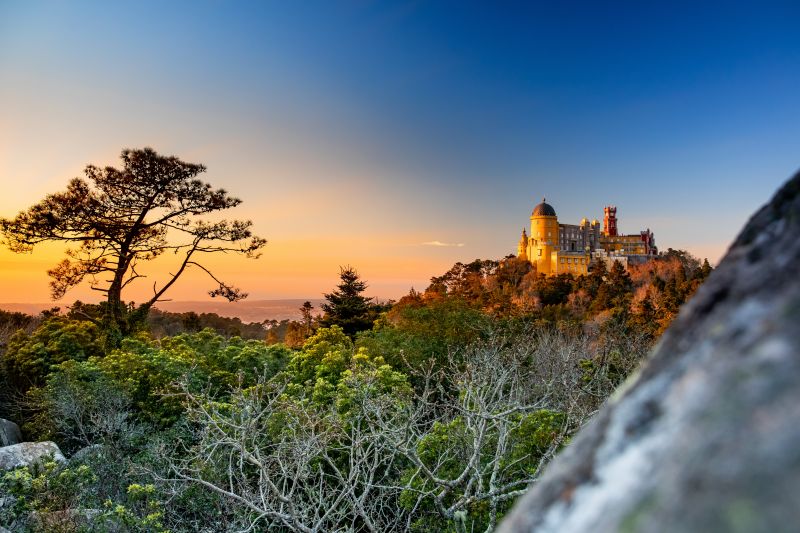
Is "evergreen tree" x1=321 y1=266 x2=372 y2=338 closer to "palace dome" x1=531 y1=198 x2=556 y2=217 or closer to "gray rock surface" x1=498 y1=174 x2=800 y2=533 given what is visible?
"gray rock surface" x1=498 y1=174 x2=800 y2=533

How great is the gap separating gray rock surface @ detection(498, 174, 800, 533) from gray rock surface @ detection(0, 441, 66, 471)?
894 cm

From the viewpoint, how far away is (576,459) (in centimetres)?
58

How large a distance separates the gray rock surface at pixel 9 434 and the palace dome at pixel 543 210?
51424mm

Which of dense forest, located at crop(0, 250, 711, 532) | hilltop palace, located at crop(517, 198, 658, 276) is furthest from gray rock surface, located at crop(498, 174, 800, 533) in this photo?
hilltop palace, located at crop(517, 198, 658, 276)

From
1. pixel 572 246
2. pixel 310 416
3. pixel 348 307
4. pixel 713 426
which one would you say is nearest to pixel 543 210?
pixel 572 246

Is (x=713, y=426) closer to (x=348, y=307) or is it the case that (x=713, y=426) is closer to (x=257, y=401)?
(x=257, y=401)

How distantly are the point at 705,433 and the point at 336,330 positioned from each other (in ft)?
49.3

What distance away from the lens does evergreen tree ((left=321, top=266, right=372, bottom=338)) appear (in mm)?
22297

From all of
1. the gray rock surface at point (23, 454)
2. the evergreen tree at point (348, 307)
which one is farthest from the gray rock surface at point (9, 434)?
the evergreen tree at point (348, 307)

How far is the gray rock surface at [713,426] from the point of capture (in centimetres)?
37

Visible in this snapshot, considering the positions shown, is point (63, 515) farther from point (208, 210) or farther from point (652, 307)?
point (652, 307)

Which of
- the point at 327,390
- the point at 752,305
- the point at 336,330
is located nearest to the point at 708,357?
the point at 752,305

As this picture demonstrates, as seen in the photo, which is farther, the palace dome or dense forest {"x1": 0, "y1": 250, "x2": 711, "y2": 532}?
the palace dome

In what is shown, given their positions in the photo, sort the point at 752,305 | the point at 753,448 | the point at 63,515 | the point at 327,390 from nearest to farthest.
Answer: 1. the point at 753,448
2. the point at 752,305
3. the point at 63,515
4. the point at 327,390
